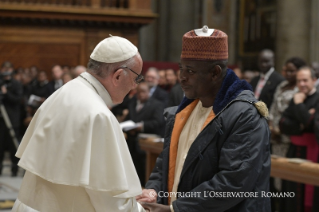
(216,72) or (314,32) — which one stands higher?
(216,72)

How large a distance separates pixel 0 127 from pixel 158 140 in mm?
4470

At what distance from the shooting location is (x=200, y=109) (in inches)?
133

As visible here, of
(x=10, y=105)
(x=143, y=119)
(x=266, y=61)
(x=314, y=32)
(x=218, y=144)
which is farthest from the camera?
(x=314, y=32)

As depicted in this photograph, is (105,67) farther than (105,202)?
Yes

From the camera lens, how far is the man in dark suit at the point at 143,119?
8469mm

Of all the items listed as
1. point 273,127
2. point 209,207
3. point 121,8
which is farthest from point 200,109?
point 121,8

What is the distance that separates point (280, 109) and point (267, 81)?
88 centimetres

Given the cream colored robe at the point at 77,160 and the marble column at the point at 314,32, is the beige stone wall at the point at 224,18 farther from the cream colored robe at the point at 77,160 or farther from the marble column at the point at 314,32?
the cream colored robe at the point at 77,160

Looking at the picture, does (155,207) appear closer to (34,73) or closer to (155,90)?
(155,90)

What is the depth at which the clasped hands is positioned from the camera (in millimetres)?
3129

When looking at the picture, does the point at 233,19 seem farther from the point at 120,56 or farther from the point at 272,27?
the point at 120,56

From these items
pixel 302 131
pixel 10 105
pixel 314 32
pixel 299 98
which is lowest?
pixel 10 105

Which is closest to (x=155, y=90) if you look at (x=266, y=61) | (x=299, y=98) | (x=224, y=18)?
(x=266, y=61)

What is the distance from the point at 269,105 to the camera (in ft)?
26.5
